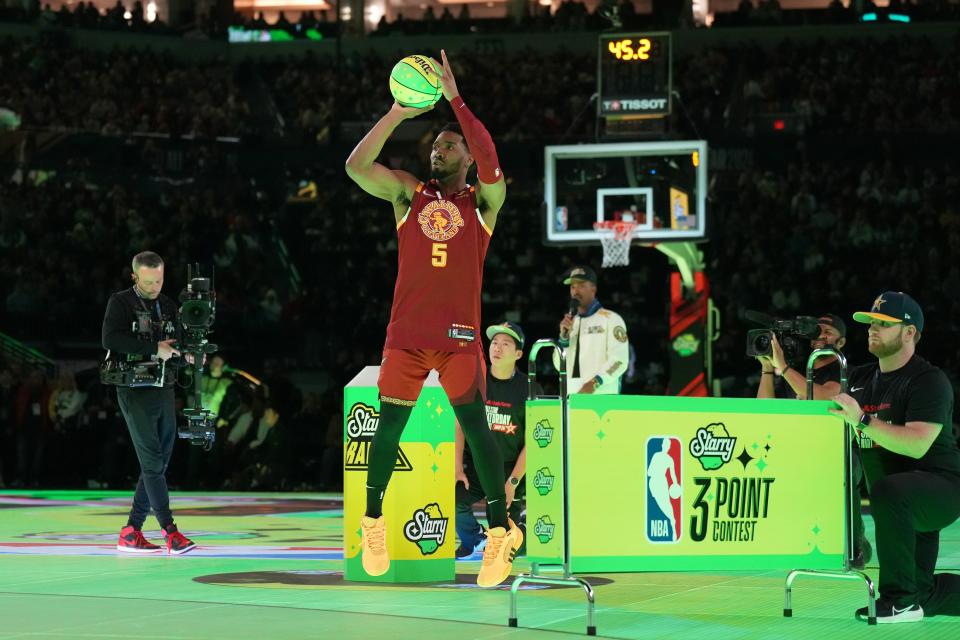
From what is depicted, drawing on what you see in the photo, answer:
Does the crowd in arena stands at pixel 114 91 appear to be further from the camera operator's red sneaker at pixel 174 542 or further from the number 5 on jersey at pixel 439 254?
the number 5 on jersey at pixel 439 254

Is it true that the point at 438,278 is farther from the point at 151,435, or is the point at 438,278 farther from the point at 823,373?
the point at 823,373

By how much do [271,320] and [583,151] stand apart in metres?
8.70

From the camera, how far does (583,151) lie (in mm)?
17953

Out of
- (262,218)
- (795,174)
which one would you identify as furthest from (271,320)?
(795,174)

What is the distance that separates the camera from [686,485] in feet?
23.0

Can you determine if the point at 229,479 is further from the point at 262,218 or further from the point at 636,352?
the point at 262,218

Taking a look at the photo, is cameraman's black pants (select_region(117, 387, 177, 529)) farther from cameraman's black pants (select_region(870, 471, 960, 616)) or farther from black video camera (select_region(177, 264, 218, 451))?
cameraman's black pants (select_region(870, 471, 960, 616))

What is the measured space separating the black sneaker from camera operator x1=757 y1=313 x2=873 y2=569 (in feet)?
4.03

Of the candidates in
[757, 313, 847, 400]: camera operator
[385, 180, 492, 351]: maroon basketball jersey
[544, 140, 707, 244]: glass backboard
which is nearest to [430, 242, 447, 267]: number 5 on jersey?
[385, 180, 492, 351]: maroon basketball jersey

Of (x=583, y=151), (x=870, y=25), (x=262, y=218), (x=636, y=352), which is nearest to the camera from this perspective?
(x=583, y=151)

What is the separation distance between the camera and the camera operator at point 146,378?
987 cm

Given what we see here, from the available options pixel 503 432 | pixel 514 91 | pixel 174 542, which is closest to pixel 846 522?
pixel 503 432

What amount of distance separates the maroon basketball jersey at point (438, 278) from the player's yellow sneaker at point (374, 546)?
96cm

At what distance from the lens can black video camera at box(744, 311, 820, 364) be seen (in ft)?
25.1
